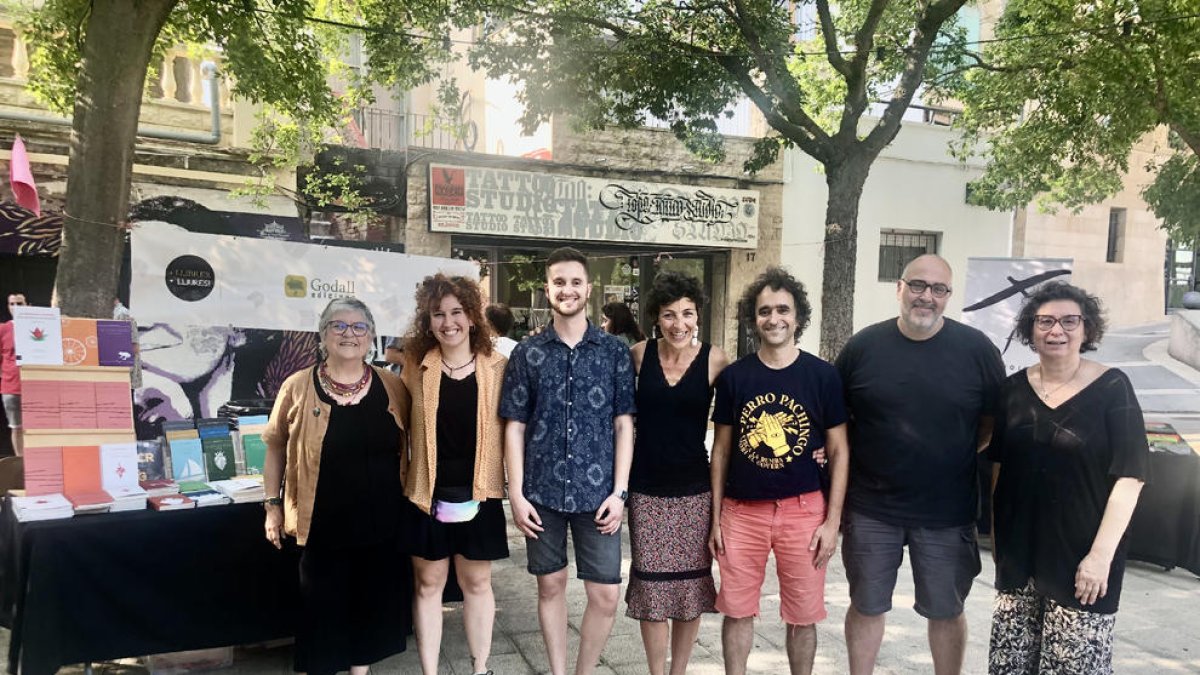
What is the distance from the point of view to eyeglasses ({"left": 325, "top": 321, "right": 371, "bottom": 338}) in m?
2.87

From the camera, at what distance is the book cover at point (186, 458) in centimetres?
345

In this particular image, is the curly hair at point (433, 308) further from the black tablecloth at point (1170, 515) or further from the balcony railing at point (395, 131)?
the balcony railing at point (395, 131)

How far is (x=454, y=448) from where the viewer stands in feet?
9.55

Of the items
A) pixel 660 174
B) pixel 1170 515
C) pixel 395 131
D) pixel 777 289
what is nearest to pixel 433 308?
pixel 777 289

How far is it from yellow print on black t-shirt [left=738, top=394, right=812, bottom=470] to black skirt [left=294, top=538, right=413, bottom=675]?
1534 millimetres

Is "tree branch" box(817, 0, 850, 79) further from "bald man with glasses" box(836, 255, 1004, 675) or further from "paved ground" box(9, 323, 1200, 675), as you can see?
"bald man with glasses" box(836, 255, 1004, 675)

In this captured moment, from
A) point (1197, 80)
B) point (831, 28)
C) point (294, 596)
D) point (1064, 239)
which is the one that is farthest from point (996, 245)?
point (294, 596)

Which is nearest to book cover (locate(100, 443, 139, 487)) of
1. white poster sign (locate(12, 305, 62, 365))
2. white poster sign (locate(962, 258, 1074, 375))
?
white poster sign (locate(12, 305, 62, 365))

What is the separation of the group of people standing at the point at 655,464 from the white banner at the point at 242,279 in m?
1.92

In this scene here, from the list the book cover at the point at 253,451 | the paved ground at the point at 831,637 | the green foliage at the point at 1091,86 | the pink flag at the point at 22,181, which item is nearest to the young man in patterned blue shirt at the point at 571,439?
the paved ground at the point at 831,637

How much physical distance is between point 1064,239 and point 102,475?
1736 centimetres

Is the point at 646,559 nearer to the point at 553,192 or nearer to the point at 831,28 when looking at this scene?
the point at 831,28

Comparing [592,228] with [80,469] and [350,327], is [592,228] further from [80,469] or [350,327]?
[80,469]

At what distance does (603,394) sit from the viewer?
2900mm
